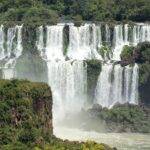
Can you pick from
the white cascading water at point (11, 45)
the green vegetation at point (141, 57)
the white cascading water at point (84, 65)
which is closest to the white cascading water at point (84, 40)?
the white cascading water at point (84, 65)

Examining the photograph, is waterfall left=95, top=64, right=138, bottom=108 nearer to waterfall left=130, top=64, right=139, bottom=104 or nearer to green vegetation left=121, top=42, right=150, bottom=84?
waterfall left=130, top=64, right=139, bottom=104

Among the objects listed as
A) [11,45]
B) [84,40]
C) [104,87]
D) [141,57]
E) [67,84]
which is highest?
[84,40]

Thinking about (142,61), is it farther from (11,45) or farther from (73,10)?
(73,10)

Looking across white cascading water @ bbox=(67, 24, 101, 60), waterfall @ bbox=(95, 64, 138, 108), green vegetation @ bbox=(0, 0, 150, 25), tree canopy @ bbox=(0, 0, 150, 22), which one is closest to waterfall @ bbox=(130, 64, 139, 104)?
waterfall @ bbox=(95, 64, 138, 108)

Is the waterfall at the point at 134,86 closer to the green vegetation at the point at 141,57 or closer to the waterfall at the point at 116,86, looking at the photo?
the waterfall at the point at 116,86

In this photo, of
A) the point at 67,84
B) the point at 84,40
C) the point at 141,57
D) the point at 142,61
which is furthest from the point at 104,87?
the point at 84,40

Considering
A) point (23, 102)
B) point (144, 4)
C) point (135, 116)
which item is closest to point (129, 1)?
point (144, 4)

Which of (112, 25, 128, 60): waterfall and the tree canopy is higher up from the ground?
the tree canopy
